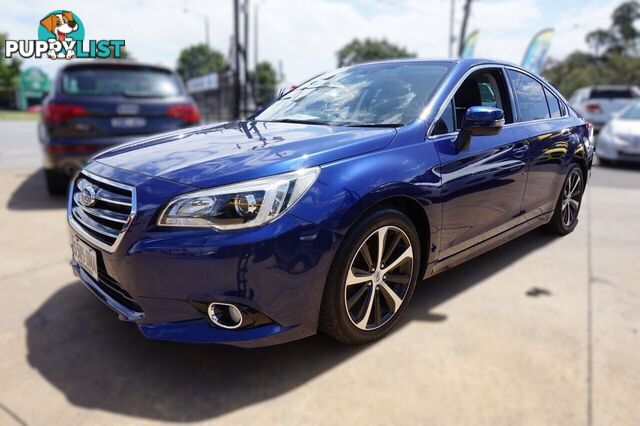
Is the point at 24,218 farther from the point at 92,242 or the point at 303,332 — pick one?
the point at 303,332

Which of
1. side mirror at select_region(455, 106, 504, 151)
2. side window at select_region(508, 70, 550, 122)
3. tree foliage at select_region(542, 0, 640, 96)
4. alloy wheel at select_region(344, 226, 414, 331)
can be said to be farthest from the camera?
tree foliage at select_region(542, 0, 640, 96)

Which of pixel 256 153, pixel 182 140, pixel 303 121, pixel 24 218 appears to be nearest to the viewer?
pixel 256 153

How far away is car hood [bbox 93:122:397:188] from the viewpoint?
1.94 meters

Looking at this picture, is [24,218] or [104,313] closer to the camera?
[104,313]

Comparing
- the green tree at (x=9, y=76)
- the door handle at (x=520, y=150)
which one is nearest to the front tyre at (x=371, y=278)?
the door handle at (x=520, y=150)

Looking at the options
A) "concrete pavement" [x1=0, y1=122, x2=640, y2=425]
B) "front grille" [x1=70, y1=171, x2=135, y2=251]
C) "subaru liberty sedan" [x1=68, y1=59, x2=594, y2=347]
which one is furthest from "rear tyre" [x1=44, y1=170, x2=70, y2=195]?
"front grille" [x1=70, y1=171, x2=135, y2=251]

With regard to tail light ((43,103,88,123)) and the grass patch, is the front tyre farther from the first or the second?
the grass patch

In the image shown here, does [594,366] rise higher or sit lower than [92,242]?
lower

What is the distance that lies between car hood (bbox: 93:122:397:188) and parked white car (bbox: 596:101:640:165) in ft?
25.3

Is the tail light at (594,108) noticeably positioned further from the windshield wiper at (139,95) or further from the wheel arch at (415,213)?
the wheel arch at (415,213)

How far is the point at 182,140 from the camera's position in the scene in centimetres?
262

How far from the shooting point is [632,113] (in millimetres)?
9242

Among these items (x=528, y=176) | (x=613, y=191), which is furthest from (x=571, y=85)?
(x=528, y=176)

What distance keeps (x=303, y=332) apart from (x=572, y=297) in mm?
1811
